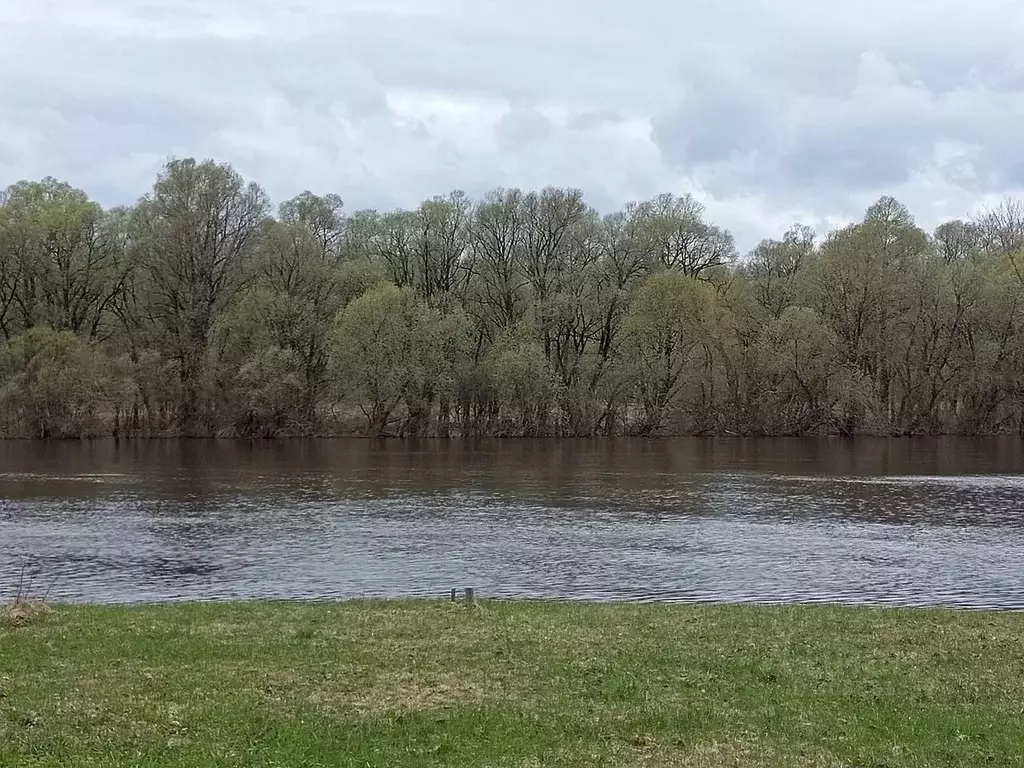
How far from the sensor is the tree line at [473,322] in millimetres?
91938

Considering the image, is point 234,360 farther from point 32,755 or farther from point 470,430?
point 32,755

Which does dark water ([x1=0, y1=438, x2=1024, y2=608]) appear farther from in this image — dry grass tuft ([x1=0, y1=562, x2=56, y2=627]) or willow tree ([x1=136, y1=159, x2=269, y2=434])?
willow tree ([x1=136, y1=159, x2=269, y2=434])

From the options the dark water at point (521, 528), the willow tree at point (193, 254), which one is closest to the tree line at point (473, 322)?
the willow tree at point (193, 254)

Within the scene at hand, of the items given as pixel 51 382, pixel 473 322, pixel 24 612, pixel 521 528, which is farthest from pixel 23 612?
pixel 473 322

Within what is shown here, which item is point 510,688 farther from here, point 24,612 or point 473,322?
point 473,322

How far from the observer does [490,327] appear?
103062mm

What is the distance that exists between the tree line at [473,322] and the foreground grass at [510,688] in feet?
245

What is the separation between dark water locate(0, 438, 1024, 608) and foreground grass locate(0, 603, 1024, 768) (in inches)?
283

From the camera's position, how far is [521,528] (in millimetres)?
38406

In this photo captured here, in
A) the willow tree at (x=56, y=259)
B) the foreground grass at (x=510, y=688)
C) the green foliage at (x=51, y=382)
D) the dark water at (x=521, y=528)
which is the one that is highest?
the willow tree at (x=56, y=259)

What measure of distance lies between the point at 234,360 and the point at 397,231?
21636 millimetres

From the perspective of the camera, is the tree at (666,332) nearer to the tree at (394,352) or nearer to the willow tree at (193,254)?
the tree at (394,352)

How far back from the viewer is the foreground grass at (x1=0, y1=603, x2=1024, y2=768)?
1137cm

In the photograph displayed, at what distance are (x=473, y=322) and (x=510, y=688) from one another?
85.6 meters
